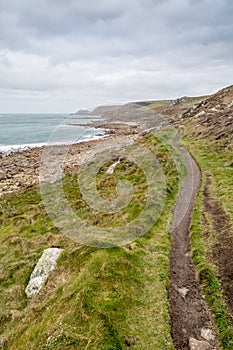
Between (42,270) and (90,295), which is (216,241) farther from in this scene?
(42,270)

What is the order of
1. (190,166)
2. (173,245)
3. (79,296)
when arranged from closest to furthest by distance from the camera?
1. (79,296)
2. (173,245)
3. (190,166)

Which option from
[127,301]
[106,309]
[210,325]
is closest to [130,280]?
[127,301]

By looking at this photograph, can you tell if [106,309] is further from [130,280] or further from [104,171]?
[104,171]

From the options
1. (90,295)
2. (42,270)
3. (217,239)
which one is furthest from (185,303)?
(42,270)

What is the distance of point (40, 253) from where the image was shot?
47.9 ft

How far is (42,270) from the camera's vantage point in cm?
1249

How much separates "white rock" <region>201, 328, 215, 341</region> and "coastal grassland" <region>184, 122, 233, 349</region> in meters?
0.25

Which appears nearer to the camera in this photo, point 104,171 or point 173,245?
point 173,245

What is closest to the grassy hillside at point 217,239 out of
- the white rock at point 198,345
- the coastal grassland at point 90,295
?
the white rock at point 198,345

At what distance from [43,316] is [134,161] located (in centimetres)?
2324

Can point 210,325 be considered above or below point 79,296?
below

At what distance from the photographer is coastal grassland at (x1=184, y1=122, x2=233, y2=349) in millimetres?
8656

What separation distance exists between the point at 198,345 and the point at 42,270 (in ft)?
25.3

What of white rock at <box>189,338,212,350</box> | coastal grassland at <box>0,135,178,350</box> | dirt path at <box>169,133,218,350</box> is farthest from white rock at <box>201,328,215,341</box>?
coastal grassland at <box>0,135,178,350</box>
